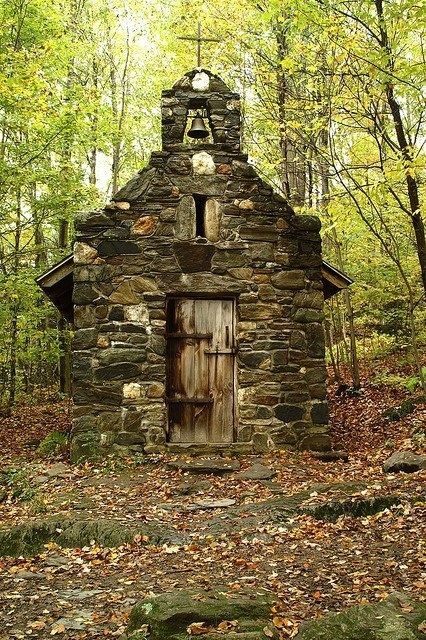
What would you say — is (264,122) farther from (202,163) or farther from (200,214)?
(200,214)

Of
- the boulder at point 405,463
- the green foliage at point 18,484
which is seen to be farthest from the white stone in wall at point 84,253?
the boulder at point 405,463

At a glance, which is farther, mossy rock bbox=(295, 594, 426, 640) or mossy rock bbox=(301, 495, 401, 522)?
mossy rock bbox=(301, 495, 401, 522)

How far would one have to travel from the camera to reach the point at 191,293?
30.4ft

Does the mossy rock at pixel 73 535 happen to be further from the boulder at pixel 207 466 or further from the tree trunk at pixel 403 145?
the tree trunk at pixel 403 145

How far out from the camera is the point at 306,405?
368 inches

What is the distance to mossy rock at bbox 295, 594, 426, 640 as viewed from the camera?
337 centimetres

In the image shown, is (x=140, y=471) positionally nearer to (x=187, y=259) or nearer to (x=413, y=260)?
(x=187, y=259)

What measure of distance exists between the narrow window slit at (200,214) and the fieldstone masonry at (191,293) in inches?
2.6

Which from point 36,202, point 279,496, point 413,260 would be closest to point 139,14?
point 36,202

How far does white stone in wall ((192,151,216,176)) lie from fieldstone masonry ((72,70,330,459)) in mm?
15

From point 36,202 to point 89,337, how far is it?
18.2ft

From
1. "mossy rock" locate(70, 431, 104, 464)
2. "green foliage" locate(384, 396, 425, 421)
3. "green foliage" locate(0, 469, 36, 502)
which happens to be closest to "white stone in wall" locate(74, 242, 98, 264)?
"mossy rock" locate(70, 431, 104, 464)

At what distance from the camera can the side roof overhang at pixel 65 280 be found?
9.59 metres

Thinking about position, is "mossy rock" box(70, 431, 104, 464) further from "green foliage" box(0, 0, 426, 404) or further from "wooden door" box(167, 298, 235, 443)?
"green foliage" box(0, 0, 426, 404)
